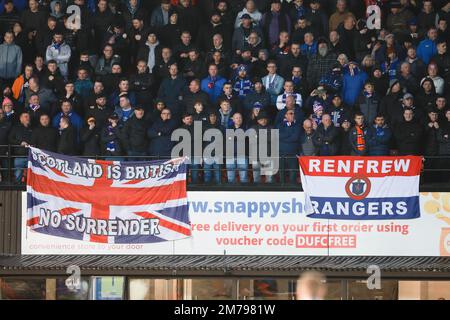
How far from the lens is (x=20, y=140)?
2427cm

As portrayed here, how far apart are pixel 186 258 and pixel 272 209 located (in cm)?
167

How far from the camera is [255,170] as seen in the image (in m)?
23.6

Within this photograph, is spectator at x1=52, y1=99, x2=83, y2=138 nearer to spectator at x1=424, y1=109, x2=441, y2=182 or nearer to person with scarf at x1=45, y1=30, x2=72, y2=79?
person with scarf at x1=45, y1=30, x2=72, y2=79

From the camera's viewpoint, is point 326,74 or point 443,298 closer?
point 443,298

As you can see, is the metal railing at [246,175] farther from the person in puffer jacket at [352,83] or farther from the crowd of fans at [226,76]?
the person in puffer jacket at [352,83]

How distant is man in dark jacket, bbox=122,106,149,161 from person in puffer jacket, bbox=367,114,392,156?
3781 millimetres

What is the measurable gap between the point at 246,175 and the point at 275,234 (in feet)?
3.63

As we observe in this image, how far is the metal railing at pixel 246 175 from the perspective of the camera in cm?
2377

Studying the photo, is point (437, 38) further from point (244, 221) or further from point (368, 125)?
point (244, 221)

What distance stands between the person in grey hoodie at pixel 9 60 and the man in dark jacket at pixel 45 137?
82.4 inches

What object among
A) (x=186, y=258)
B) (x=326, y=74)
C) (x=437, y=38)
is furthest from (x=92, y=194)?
(x=437, y=38)

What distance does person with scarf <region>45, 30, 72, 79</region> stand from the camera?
85.4ft

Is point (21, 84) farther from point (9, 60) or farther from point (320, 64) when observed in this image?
point (320, 64)

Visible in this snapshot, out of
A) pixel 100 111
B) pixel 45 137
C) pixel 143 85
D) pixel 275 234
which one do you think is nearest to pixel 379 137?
pixel 275 234
